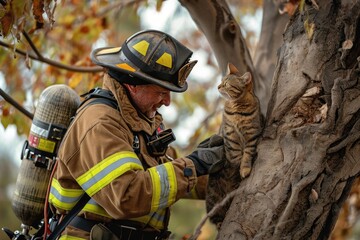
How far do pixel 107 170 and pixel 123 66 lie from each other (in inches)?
23.1

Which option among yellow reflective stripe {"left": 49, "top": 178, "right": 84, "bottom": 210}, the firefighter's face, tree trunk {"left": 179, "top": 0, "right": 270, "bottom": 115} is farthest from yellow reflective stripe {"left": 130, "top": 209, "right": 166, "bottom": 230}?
tree trunk {"left": 179, "top": 0, "right": 270, "bottom": 115}

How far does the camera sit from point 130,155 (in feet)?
10.3

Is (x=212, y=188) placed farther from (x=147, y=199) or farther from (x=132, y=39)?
(x=132, y=39)

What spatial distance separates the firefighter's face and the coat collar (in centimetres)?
4

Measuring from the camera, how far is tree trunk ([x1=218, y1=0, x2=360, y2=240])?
3.11 m

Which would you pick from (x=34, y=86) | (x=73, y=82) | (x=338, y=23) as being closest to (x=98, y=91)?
(x=338, y=23)

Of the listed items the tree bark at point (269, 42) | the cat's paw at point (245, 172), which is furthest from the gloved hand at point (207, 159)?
the tree bark at point (269, 42)

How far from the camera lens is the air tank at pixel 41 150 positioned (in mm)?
3631

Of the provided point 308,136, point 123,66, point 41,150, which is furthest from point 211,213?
point 41,150

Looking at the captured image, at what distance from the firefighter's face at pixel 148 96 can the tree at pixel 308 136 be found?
0.56 meters

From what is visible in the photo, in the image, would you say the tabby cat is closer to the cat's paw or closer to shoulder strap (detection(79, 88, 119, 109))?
the cat's paw

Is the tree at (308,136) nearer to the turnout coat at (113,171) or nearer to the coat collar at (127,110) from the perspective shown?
the turnout coat at (113,171)

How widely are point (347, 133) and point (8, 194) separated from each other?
13.2 meters

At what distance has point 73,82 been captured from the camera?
5.39 metres
